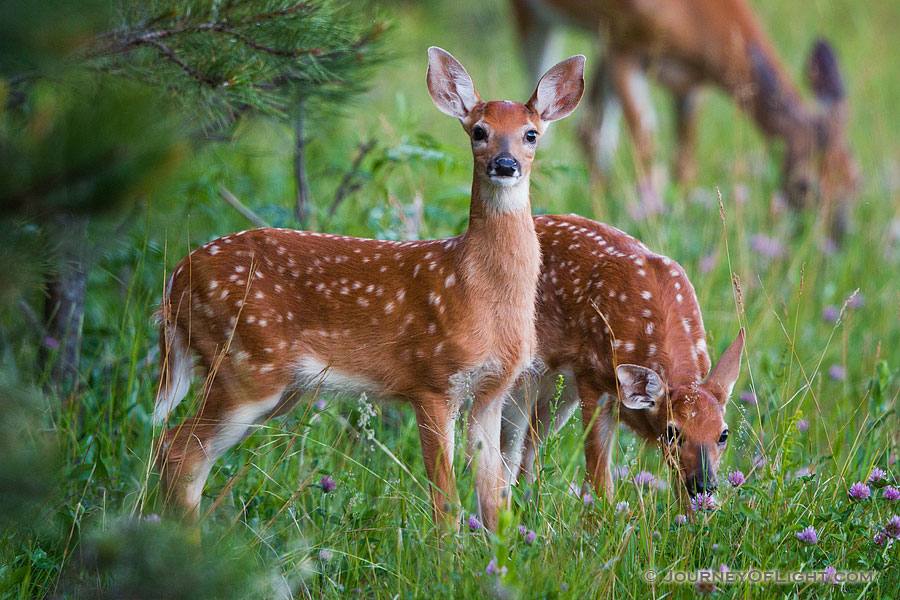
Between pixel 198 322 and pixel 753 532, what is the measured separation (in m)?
1.86

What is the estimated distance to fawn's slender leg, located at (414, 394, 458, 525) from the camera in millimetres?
3148

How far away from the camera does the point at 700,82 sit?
25.0 ft

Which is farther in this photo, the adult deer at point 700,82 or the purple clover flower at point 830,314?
the adult deer at point 700,82

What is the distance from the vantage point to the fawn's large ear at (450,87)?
3.34 metres

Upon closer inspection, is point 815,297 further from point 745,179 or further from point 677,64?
point 677,64

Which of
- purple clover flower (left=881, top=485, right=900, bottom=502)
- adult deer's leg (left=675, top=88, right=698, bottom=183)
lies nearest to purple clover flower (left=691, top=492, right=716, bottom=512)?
purple clover flower (left=881, top=485, right=900, bottom=502)

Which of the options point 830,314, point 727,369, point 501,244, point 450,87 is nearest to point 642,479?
point 727,369

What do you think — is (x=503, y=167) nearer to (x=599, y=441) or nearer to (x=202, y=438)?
(x=599, y=441)

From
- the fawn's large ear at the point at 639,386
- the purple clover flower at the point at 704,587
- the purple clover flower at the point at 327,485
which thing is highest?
the fawn's large ear at the point at 639,386

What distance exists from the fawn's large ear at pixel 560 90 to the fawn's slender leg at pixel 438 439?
1.06m

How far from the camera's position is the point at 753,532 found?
277cm

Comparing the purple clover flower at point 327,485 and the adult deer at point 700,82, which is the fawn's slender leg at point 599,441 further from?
the adult deer at point 700,82

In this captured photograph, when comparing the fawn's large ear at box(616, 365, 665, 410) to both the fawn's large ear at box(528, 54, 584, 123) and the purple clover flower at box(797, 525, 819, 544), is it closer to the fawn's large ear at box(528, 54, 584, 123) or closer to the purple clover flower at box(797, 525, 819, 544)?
the purple clover flower at box(797, 525, 819, 544)

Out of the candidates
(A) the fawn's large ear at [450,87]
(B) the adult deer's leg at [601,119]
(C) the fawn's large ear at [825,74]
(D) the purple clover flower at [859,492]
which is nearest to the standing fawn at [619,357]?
(D) the purple clover flower at [859,492]
